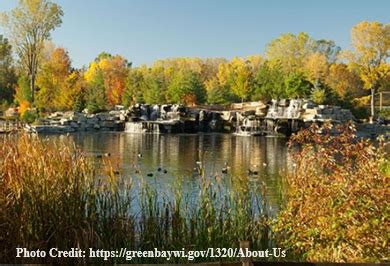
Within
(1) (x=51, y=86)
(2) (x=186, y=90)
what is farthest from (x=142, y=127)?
(2) (x=186, y=90)

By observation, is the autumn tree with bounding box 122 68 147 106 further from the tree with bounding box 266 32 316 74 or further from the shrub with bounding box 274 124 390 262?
the shrub with bounding box 274 124 390 262

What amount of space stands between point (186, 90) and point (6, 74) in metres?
19.9

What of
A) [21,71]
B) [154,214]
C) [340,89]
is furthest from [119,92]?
[154,214]

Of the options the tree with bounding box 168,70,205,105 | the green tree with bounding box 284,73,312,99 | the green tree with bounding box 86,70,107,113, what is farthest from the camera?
the tree with bounding box 168,70,205,105

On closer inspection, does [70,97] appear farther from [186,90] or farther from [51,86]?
[186,90]

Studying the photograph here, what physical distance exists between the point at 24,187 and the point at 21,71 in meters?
53.9

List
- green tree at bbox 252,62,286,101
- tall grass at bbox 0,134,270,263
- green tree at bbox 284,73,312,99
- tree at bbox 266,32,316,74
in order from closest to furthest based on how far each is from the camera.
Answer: tall grass at bbox 0,134,270,263, green tree at bbox 284,73,312,99, green tree at bbox 252,62,286,101, tree at bbox 266,32,316,74

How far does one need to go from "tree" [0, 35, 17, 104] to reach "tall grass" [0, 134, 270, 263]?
48.0 meters

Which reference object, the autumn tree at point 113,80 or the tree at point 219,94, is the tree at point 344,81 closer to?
the tree at point 219,94

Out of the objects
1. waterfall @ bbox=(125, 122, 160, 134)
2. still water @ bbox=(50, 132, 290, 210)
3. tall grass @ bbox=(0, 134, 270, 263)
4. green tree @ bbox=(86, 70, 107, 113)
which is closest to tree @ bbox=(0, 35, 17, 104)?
green tree @ bbox=(86, 70, 107, 113)

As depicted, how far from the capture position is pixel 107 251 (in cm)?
484

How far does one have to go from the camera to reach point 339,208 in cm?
427

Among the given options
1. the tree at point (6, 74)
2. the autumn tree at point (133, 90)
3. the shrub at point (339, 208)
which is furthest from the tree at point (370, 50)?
the shrub at point (339, 208)

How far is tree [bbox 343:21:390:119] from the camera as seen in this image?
155 ft
